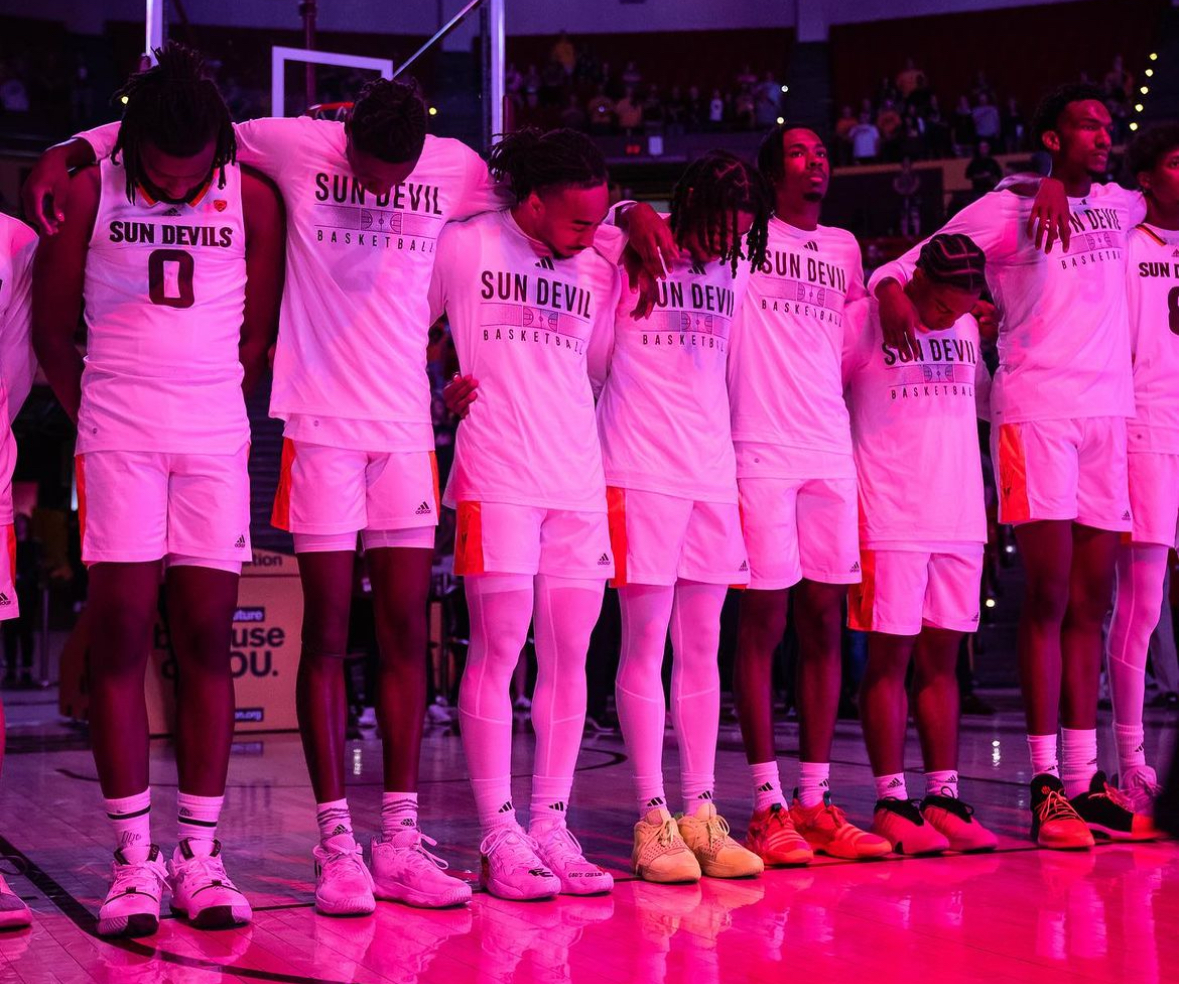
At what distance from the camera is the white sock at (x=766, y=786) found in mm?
3988

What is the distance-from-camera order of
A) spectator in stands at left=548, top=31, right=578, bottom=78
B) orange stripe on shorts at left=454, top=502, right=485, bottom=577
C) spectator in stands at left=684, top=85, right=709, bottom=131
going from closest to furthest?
1. orange stripe on shorts at left=454, top=502, right=485, bottom=577
2. spectator in stands at left=684, top=85, right=709, bottom=131
3. spectator in stands at left=548, top=31, right=578, bottom=78

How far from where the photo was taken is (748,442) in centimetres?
411

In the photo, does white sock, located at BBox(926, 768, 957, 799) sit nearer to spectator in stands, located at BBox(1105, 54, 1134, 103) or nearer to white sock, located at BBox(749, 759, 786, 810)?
white sock, located at BBox(749, 759, 786, 810)

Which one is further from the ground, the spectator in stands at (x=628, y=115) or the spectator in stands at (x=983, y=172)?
the spectator in stands at (x=628, y=115)

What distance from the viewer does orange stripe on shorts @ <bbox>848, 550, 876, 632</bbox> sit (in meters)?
4.28

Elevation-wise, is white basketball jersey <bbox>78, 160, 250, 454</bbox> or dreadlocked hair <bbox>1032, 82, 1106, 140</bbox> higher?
dreadlocked hair <bbox>1032, 82, 1106, 140</bbox>

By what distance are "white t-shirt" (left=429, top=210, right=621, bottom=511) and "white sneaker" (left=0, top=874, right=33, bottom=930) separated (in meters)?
1.39

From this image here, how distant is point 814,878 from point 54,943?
6.14ft

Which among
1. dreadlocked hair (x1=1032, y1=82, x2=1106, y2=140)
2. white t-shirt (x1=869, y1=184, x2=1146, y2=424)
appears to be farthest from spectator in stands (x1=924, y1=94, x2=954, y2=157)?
white t-shirt (x1=869, y1=184, x2=1146, y2=424)

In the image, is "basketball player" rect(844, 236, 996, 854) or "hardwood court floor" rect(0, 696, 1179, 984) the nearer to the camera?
"hardwood court floor" rect(0, 696, 1179, 984)

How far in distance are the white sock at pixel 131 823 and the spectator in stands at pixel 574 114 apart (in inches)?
678

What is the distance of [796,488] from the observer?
4.13m

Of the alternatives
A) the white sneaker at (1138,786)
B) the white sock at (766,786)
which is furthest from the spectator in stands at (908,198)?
the white sock at (766,786)

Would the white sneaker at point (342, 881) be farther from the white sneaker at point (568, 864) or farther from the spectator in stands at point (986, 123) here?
the spectator in stands at point (986, 123)
